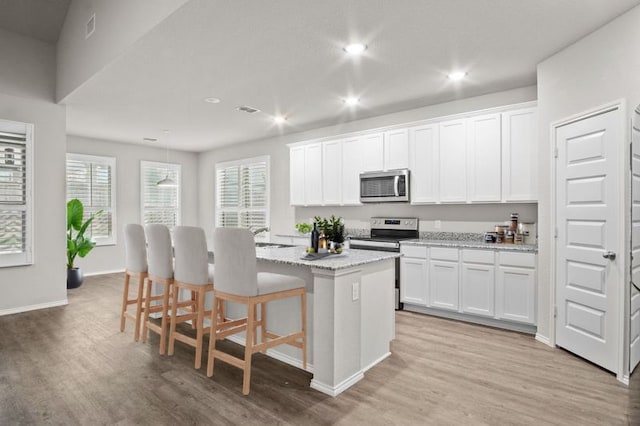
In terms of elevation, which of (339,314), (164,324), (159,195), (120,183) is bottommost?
(164,324)

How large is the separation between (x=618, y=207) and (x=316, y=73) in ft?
9.43

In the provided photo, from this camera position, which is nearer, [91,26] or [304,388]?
[304,388]

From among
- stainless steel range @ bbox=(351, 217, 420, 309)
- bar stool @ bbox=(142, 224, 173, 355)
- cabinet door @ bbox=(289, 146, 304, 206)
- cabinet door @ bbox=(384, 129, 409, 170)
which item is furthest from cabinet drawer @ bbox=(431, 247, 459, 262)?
bar stool @ bbox=(142, 224, 173, 355)

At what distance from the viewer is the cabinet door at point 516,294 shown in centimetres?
374

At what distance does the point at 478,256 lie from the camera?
4082mm

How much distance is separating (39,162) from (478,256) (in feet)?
18.1

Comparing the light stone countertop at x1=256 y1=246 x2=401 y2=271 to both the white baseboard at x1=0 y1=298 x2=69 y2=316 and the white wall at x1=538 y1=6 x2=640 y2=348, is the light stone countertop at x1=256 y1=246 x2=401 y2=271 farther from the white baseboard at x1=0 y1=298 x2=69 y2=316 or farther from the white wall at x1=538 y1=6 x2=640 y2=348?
the white baseboard at x1=0 y1=298 x2=69 y2=316

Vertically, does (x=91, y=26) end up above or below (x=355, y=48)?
above

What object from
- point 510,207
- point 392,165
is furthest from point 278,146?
point 510,207

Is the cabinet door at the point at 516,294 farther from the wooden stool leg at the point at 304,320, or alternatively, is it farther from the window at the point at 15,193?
the window at the point at 15,193

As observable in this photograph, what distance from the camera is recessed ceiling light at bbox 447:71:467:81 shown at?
12.8 feet

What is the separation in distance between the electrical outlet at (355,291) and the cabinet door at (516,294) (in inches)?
80.3

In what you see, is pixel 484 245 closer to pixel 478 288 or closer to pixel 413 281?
pixel 478 288

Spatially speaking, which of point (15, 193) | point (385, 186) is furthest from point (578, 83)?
point (15, 193)
